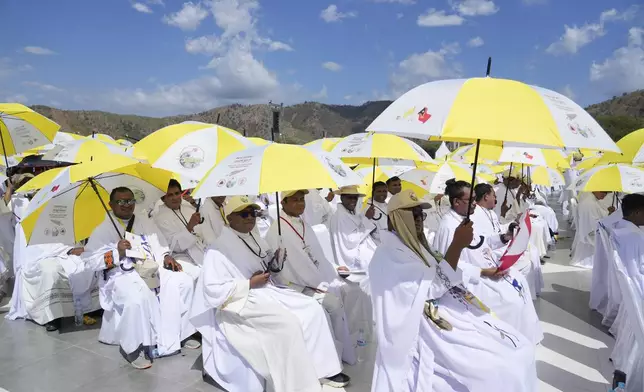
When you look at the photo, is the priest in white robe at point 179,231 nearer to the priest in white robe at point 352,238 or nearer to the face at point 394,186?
the priest in white robe at point 352,238

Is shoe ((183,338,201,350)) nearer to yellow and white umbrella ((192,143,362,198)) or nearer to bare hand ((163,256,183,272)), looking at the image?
bare hand ((163,256,183,272))

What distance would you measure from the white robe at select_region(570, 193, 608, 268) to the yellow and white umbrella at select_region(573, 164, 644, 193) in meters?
2.79

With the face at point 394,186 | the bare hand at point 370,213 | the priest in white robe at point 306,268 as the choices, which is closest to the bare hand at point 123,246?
the priest in white robe at point 306,268

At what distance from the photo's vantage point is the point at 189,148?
509cm

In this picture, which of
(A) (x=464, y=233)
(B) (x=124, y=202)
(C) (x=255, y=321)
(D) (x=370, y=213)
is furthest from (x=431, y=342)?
(D) (x=370, y=213)

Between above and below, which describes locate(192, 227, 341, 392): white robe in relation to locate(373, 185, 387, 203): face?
below

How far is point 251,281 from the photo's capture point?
3.98 metres

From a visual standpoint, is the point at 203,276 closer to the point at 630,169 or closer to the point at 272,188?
the point at 272,188

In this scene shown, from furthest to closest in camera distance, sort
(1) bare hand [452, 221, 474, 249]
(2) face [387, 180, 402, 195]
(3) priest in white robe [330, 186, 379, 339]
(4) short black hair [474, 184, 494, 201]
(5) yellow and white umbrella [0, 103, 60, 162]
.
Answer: (2) face [387, 180, 402, 195] < (5) yellow and white umbrella [0, 103, 60, 162] < (3) priest in white robe [330, 186, 379, 339] < (4) short black hair [474, 184, 494, 201] < (1) bare hand [452, 221, 474, 249]

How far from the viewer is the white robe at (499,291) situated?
4461 mm

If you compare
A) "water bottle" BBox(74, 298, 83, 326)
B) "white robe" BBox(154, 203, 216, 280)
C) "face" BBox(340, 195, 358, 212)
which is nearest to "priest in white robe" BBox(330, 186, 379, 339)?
"face" BBox(340, 195, 358, 212)

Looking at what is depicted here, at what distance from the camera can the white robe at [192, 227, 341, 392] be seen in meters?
3.80

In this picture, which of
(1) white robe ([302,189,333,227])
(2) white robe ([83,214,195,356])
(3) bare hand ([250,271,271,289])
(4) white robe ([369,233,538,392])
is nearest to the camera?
(4) white robe ([369,233,538,392])

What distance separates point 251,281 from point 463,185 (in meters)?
2.33
